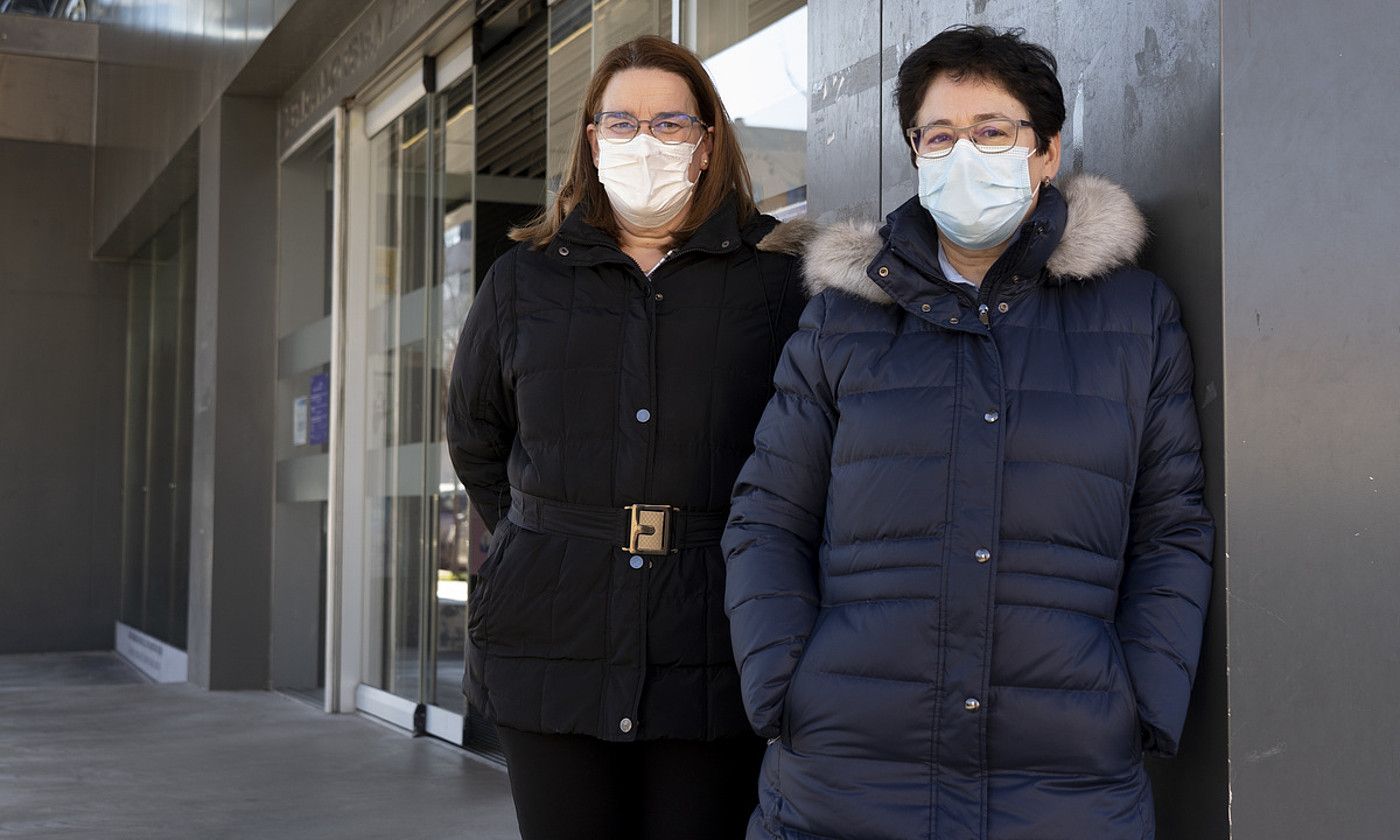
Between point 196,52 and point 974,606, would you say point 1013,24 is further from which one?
point 196,52

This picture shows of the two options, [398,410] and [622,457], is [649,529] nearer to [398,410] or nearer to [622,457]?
[622,457]

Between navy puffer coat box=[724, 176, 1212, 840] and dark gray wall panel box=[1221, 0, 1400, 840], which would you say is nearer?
navy puffer coat box=[724, 176, 1212, 840]

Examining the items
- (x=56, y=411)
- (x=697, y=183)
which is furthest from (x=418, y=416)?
(x=56, y=411)

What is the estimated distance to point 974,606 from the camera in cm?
182

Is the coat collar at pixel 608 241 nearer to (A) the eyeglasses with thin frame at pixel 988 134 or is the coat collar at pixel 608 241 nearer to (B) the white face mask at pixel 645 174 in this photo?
(B) the white face mask at pixel 645 174

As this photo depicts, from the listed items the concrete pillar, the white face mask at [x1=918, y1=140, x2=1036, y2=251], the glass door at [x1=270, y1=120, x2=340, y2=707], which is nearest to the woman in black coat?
the white face mask at [x1=918, y1=140, x2=1036, y2=251]

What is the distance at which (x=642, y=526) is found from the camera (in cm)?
235

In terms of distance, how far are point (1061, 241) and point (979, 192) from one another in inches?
4.7

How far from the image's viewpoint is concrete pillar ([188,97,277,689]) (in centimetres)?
865

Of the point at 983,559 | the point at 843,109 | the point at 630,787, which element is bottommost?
the point at 630,787

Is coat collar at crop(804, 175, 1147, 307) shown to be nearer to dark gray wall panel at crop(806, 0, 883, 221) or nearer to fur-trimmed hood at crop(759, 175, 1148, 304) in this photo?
fur-trimmed hood at crop(759, 175, 1148, 304)

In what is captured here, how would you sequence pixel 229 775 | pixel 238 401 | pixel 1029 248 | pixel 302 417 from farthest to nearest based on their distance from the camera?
pixel 238 401
pixel 302 417
pixel 229 775
pixel 1029 248

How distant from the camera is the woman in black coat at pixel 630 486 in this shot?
2334 mm

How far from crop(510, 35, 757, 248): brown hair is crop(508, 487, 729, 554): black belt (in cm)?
45
